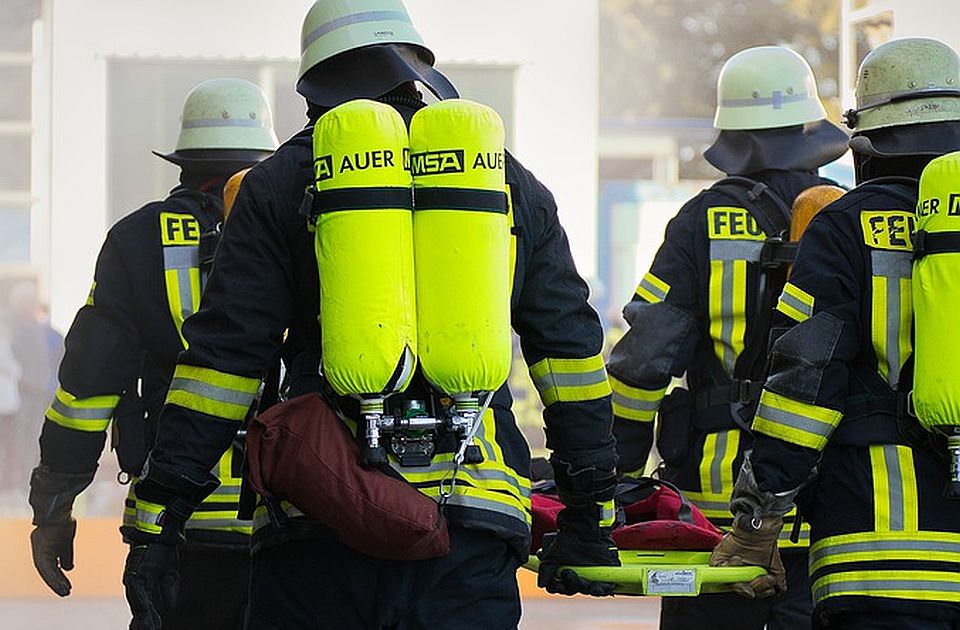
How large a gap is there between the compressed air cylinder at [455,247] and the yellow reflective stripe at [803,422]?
70 centimetres

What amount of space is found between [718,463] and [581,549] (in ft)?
3.38

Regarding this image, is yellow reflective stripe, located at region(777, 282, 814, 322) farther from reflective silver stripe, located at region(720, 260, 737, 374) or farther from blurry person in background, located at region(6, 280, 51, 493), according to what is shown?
blurry person in background, located at region(6, 280, 51, 493)

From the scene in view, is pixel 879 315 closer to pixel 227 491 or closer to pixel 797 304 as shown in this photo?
pixel 797 304

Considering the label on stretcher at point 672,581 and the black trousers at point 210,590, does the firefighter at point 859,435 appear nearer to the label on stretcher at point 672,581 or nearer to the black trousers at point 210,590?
the label on stretcher at point 672,581

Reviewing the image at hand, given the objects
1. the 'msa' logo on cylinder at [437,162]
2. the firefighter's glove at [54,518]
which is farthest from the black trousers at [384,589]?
the firefighter's glove at [54,518]

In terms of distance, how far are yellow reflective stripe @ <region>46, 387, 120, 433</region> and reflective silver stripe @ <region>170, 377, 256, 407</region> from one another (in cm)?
118

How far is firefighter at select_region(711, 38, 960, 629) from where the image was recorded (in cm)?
317

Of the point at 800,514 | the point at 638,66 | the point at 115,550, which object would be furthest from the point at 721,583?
the point at 638,66

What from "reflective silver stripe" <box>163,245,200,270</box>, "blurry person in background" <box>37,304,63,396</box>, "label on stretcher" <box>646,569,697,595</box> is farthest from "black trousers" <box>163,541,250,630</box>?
"blurry person in background" <box>37,304,63,396</box>

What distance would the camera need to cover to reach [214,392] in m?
2.95

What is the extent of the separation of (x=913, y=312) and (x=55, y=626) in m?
5.89

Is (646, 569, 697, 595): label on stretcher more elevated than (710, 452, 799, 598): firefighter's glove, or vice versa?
(710, 452, 799, 598): firefighter's glove

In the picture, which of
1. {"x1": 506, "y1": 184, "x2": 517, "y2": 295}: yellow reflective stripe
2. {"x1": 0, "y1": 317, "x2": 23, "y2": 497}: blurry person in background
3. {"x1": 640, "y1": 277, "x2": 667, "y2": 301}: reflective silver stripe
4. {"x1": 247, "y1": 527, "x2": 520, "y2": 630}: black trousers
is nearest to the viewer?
{"x1": 247, "y1": 527, "x2": 520, "y2": 630}: black trousers

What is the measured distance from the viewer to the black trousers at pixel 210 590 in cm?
408
